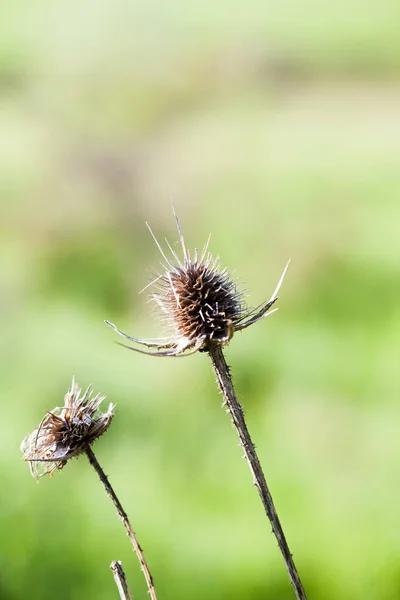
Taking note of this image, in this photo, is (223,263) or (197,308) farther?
(223,263)

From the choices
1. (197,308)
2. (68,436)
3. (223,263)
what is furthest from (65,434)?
(223,263)

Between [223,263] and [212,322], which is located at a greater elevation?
[223,263]

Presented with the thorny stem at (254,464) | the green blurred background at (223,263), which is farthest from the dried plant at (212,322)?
the green blurred background at (223,263)

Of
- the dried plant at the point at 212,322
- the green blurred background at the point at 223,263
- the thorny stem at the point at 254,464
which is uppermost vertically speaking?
the green blurred background at the point at 223,263

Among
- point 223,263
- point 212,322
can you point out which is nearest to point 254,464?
point 212,322

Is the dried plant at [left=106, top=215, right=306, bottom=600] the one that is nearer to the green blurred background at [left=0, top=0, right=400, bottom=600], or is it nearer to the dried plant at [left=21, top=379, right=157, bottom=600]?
the dried plant at [left=21, top=379, right=157, bottom=600]

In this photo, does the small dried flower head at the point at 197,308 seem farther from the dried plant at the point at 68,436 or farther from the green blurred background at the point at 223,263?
the green blurred background at the point at 223,263

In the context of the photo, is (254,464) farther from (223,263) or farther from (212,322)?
(223,263)
